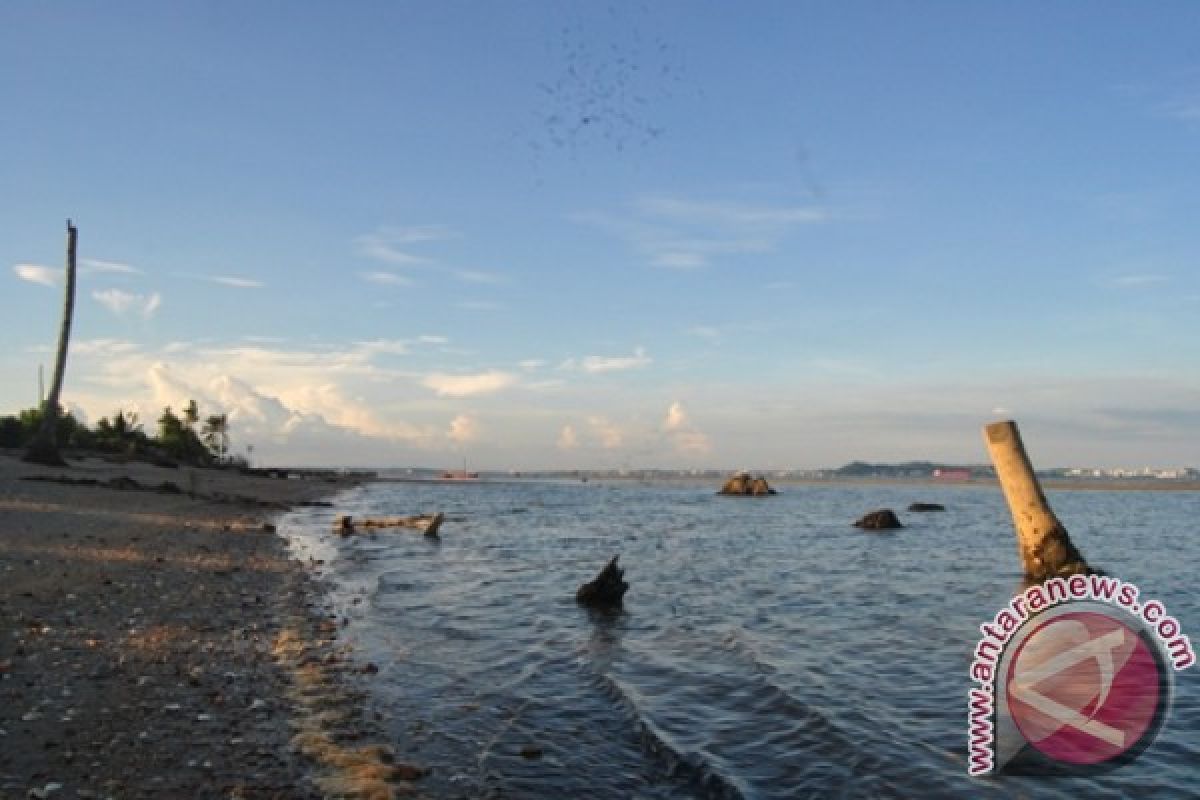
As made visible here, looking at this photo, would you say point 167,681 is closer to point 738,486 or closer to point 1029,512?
point 1029,512

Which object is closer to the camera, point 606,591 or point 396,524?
point 606,591

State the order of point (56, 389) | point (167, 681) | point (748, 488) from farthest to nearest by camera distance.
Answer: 1. point (748, 488)
2. point (56, 389)
3. point (167, 681)

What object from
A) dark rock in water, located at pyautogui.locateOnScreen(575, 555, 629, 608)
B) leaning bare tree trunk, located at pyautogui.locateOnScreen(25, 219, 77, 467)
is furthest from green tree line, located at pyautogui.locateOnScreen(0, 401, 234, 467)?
dark rock in water, located at pyautogui.locateOnScreen(575, 555, 629, 608)

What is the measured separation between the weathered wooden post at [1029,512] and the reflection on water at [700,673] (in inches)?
77.9

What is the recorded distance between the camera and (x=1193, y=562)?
30359 mm

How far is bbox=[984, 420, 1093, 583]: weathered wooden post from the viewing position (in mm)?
16411

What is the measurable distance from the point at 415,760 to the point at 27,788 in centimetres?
335

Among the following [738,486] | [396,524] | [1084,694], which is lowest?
[396,524]

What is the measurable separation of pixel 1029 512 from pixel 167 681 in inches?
623

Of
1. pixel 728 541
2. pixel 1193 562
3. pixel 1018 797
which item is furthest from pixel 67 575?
pixel 1193 562

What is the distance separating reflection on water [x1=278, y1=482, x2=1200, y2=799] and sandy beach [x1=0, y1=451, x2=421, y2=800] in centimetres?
88

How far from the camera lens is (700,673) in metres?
13.0

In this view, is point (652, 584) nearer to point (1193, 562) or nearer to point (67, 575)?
point (67, 575)

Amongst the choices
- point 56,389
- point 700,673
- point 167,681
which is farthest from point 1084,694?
point 56,389
